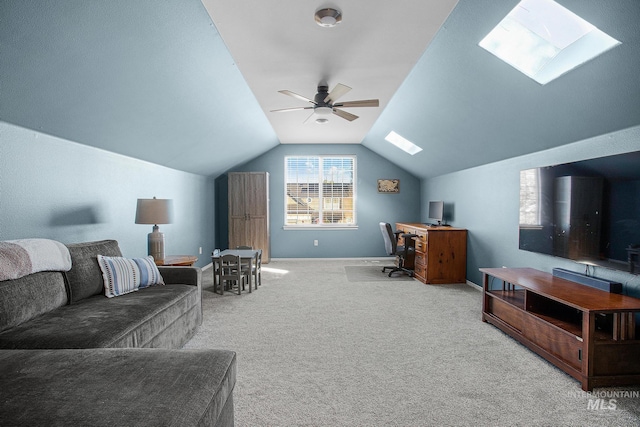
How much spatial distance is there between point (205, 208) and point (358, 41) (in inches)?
179

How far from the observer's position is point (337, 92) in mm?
3029

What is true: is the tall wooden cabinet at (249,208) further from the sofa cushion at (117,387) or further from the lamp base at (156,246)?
the sofa cushion at (117,387)

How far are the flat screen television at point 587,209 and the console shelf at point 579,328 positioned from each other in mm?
304

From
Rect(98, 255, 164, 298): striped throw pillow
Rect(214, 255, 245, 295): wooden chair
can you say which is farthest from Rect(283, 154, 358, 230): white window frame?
Rect(98, 255, 164, 298): striped throw pillow

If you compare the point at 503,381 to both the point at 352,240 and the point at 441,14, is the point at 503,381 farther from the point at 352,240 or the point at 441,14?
the point at 352,240

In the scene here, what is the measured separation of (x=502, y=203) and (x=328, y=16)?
3202mm

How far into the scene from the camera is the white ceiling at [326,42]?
222 cm

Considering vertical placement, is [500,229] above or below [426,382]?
above

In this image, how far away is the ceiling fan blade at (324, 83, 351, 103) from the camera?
289cm


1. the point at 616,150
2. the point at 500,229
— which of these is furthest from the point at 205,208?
the point at 616,150

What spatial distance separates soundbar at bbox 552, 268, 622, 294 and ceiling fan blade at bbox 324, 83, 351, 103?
254 centimetres

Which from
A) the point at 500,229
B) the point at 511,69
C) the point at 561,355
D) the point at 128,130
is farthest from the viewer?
the point at 500,229

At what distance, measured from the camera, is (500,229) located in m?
4.12
